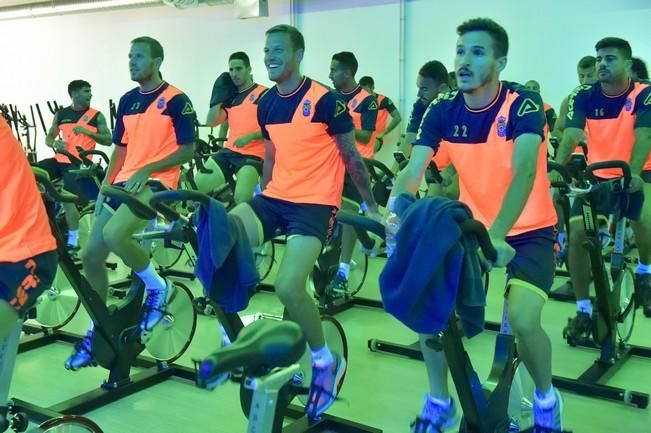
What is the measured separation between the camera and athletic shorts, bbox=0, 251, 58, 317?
2123mm

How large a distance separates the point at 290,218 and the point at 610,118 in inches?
89.1

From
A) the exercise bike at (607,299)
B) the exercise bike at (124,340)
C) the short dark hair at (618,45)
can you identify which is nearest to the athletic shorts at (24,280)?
the exercise bike at (124,340)

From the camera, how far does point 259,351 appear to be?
119 centimetres

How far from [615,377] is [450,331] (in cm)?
204

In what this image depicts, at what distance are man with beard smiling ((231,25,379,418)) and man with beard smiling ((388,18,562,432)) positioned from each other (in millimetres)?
683

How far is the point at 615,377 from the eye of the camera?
400 centimetres

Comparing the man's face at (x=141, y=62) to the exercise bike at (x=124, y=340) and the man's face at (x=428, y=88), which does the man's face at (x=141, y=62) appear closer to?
the exercise bike at (x=124, y=340)

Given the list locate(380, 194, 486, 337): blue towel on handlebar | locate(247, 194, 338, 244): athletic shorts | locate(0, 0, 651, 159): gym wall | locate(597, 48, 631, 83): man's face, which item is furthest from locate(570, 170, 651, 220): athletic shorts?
locate(0, 0, 651, 159): gym wall

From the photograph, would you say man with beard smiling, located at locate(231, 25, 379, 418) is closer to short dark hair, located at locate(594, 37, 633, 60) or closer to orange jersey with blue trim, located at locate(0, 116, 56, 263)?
orange jersey with blue trim, located at locate(0, 116, 56, 263)

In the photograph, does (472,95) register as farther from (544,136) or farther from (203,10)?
(203,10)

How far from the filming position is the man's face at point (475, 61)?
2672mm

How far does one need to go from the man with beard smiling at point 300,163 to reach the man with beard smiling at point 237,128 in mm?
2136

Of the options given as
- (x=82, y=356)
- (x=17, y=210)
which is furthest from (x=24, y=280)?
(x=82, y=356)

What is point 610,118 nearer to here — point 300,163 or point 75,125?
point 300,163
